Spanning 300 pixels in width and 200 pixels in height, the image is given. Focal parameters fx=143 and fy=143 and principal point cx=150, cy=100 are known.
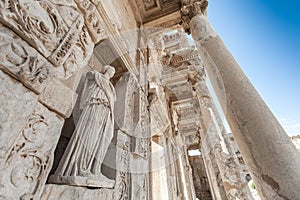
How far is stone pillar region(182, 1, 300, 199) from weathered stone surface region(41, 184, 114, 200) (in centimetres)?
147

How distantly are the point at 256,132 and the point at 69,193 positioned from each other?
175 centimetres

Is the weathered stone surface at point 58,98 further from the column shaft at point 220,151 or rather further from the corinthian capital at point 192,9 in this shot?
the column shaft at point 220,151

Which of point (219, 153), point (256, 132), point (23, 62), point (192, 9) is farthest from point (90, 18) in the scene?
point (219, 153)

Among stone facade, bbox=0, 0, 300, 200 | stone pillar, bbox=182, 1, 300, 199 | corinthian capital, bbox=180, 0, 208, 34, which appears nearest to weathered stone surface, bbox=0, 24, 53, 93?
stone facade, bbox=0, 0, 300, 200

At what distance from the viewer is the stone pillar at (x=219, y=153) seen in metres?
3.02

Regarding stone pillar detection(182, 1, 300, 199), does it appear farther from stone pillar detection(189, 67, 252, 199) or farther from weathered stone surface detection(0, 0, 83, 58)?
stone pillar detection(189, 67, 252, 199)

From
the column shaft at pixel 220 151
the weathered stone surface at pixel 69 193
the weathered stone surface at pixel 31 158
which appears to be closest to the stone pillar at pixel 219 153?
the column shaft at pixel 220 151

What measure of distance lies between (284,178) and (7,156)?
1921 millimetres

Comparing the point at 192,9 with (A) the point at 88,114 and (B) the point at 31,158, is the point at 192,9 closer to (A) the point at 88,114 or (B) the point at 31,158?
(A) the point at 88,114

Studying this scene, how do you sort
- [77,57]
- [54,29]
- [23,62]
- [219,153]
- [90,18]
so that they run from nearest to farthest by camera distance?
[23,62]
[54,29]
[77,57]
[90,18]
[219,153]

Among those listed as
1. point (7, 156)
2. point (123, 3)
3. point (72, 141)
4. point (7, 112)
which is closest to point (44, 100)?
point (7, 112)

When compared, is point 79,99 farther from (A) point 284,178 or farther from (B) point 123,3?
(B) point 123,3

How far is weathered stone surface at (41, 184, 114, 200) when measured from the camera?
40.1 inches

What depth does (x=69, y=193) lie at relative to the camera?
110cm
